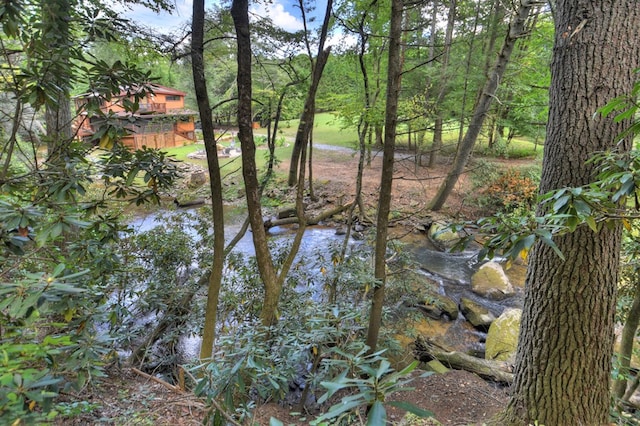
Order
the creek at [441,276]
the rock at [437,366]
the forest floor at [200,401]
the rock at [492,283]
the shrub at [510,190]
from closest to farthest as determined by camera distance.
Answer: the forest floor at [200,401] → the rock at [437,366] → the creek at [441,276] → the rock at [492,283] → the shrub at [510,190]

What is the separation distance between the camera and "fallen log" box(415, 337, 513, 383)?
12.2ft

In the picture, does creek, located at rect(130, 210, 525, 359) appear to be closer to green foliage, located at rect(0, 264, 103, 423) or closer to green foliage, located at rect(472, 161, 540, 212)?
green foliage, located at rect(472, 161, 540, 212)

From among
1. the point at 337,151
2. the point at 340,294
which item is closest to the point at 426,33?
the point at 337,151

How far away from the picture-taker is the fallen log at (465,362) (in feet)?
12.2

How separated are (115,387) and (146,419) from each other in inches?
33.1

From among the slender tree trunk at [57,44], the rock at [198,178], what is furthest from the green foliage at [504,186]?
the rock at [198,178]

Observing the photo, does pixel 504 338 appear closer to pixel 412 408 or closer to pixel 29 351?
pixel 412 408

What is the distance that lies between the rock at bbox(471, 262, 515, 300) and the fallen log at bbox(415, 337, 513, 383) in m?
2.30

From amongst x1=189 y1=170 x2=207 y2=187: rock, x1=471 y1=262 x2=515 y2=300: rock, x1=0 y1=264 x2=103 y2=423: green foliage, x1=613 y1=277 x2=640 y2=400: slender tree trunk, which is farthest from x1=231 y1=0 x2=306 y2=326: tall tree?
x1=189 y1=170 x2=207 y2=187: rock

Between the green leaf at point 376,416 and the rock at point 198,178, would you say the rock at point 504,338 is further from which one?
the rock at point 198,178

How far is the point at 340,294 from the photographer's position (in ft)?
13.4

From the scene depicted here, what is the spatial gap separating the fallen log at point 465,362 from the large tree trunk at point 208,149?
8.95 feet

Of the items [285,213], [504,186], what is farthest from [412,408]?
[504,186]

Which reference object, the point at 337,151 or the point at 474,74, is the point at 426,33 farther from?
the point at 337,151
